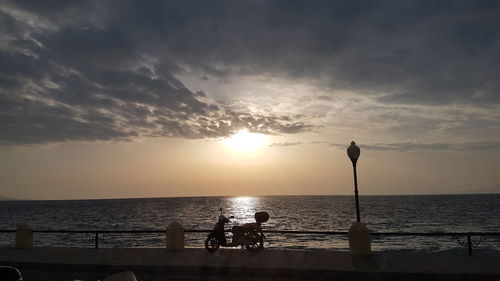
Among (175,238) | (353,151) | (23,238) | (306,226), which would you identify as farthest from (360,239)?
(306,226)

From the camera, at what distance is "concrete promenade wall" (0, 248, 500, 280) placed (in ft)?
37.5

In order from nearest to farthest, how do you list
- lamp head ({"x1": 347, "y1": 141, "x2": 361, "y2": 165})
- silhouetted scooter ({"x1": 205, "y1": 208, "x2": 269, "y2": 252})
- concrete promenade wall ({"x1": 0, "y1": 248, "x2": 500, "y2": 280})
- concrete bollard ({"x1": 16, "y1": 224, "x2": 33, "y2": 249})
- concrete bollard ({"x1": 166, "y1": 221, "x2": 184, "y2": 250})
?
concrete promenade wall ({"x1": 0, "y1": 248, "x2": 500, "y2": 280}), silhouetted scooter ({"x1": 205, "y1": 208, "x2": 269, "y2": 252}), lamp head ({"x1": 347, "y1": 141, "x2": 361, "y2": 165}), concrete bollard ({"x1": 166, "y1": 221, "x2": 184, "y2": 250}), concrete bollard ({"x1": 16, "y1": 224, "x2": 33, "y2": 249})

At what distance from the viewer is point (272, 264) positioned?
12.7 m

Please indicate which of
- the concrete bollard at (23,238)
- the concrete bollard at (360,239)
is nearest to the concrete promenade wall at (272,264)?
the concrete bollard at (360,239)

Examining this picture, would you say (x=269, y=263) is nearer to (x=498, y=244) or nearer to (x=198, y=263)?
(x=198, y=263)

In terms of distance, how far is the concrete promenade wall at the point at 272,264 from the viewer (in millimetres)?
11438

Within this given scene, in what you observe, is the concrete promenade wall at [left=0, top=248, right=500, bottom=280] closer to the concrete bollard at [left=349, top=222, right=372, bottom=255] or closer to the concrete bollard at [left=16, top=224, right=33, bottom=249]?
the concrete bollard at [left=349, top=222, right=372, bottom=255]

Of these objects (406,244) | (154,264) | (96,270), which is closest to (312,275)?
(154,264)

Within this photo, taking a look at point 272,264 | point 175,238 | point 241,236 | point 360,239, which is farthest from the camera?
point 175,238

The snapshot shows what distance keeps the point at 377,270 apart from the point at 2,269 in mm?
8851

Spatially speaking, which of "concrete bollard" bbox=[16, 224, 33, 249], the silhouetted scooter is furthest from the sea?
the silhouetted scooter

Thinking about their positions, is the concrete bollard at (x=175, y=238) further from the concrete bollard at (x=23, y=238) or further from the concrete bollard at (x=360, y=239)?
the concrete bollard at (x=360, y=239)

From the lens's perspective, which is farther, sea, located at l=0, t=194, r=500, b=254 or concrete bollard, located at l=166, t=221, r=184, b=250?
sea, located at l=0, t=194, r=500, b=254

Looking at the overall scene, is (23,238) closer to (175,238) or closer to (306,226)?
(175,238)
